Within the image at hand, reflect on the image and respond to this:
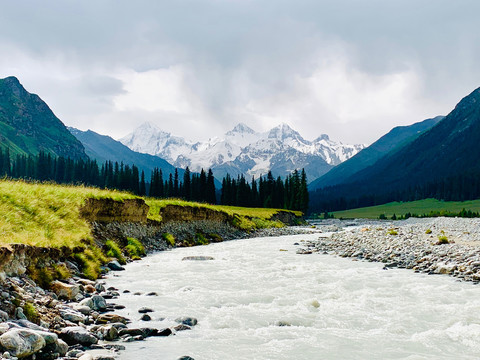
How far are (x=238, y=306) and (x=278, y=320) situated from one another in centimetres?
184

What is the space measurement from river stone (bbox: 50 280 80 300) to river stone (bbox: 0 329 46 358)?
13.7ft

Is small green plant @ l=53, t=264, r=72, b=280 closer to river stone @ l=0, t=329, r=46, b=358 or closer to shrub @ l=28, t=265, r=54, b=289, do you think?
shrub @ l=28, t=265, r=54, b=289

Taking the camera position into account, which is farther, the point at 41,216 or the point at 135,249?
the point at 135,249

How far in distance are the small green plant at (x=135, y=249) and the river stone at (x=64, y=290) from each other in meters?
11.1

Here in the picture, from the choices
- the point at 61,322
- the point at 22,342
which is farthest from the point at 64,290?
the point at 22,342

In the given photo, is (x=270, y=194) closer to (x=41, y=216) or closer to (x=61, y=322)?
(x=41, y=216)

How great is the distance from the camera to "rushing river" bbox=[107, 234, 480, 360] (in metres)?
7.53

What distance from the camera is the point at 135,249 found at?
2317cm

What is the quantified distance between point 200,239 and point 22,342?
29325mm

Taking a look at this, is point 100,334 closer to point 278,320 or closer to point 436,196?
point 278,320

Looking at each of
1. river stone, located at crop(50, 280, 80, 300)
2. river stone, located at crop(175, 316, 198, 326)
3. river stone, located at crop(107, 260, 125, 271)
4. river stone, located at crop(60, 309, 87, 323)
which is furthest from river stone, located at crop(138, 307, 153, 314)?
river stone, located at crop(107, 260, 125, 271)

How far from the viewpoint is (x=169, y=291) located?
12.8 metres

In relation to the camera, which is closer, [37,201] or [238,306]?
→ [238,306]

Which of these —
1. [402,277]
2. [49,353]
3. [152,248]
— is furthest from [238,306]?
[152,248]
